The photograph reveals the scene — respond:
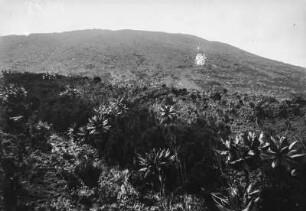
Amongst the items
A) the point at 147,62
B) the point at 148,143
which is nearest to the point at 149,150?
the point at 148,143

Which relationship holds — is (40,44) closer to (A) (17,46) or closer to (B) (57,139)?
(A) (17,46)

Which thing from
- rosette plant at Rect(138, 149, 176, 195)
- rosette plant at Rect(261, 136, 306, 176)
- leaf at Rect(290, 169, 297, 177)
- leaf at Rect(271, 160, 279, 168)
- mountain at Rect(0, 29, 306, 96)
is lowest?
rosette plant at Rect(138, 149, 176, 195)

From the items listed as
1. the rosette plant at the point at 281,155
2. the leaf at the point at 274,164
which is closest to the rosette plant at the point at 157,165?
the rosette plant at the point at 281,155

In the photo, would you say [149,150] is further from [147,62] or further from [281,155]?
[147,62]

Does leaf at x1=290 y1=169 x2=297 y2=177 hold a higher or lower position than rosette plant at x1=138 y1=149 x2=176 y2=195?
higher

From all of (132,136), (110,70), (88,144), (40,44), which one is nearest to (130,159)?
(132,136)

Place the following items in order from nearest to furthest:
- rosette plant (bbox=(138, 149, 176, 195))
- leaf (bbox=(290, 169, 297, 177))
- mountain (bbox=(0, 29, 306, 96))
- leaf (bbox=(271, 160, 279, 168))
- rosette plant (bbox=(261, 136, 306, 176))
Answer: leaf (bbox=(271, 160, 279, 168))
rosette plant (bbox=(261, 136, 306, 176))
leaf (bbox=(290, 169, 297, 177))
rosette plant (bbox=(138, 149, 176, 195))
mountain (bbox=(0, 29, 306, 96))

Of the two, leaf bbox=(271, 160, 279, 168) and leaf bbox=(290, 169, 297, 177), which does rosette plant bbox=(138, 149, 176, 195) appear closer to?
leaf bbox=(271, 160, 279, 168)

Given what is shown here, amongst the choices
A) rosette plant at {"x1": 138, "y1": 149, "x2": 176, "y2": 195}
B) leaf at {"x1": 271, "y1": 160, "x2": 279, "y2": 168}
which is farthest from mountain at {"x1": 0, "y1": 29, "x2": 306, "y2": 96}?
leaf at {"x1": 271, "y1": 160, "x2": 279, "y2": 168}
